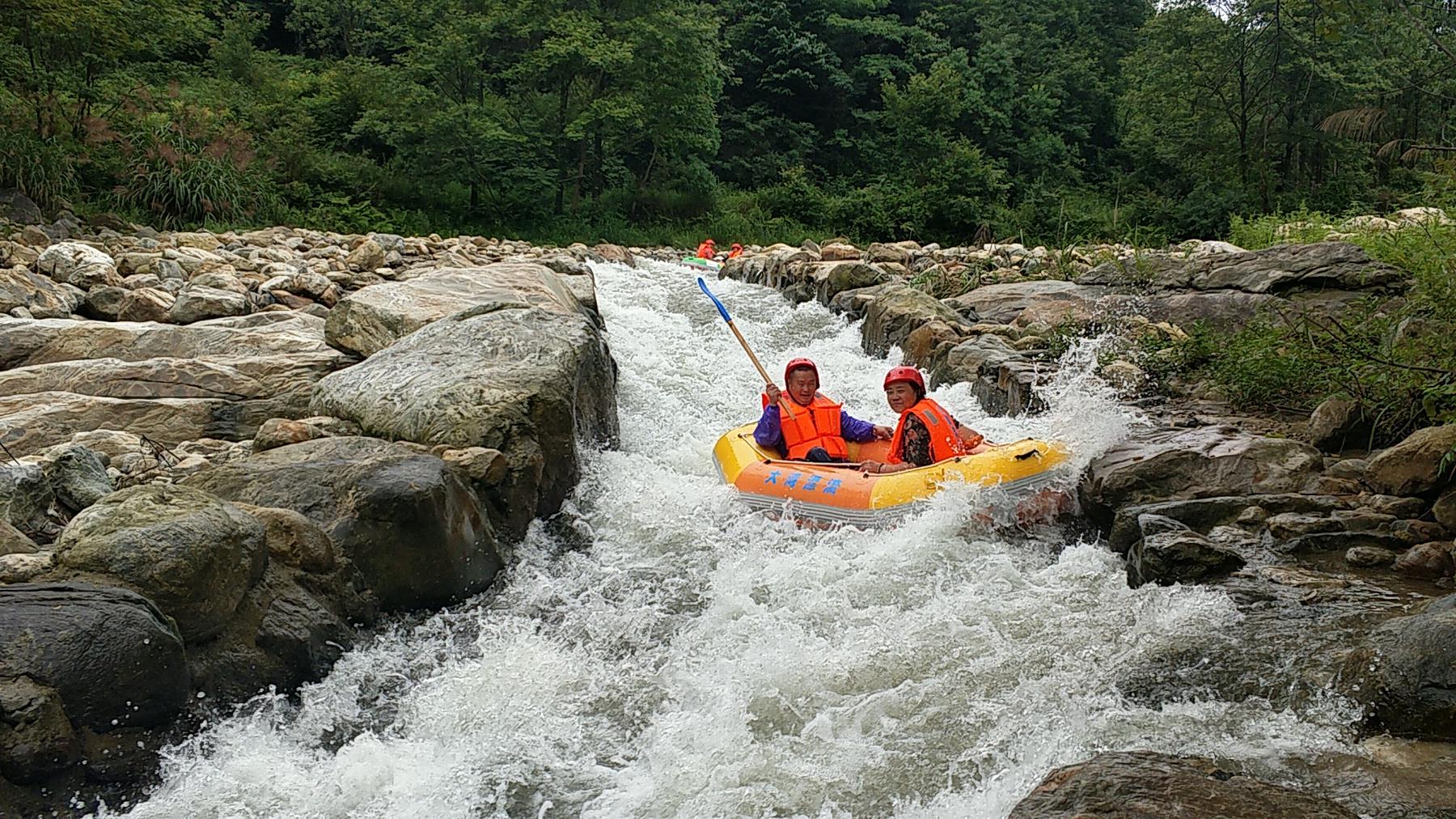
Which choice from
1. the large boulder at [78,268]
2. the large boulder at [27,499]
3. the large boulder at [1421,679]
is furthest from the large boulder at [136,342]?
the large boulder at [1421,679]

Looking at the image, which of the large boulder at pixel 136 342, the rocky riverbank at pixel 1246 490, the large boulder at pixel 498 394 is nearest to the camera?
the rocky riverbank at pixel 1246 490

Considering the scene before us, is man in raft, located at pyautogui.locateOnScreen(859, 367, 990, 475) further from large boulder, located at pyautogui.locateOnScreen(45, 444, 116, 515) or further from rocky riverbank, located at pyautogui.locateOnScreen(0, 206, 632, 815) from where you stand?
large boulder, located at pyautogui.locateOnScreen(45, 444, 116, 515)

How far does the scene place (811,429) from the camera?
18.9 feet

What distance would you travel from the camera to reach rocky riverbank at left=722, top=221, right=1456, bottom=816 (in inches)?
90.6

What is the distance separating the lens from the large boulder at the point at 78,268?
7.58 metres

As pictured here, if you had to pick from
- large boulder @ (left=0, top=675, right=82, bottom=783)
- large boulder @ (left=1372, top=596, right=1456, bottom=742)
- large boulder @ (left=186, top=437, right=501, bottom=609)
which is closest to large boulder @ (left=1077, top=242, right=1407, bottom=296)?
large boulder @ (left=1372, top=596, right=1456, bottom=742)

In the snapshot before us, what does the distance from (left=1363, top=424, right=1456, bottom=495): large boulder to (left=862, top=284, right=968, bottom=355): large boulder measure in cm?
431

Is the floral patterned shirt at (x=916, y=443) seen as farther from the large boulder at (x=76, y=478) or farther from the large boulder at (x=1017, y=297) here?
the large boulder at (x=76, y=478)

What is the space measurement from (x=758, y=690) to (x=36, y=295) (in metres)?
6.19

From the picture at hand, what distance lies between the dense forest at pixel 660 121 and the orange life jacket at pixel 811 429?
7.68 m

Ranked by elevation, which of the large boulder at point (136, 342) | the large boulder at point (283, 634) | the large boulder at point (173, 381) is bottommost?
the large boulder at point (283, 634)

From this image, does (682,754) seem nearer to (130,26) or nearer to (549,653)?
(549,653)

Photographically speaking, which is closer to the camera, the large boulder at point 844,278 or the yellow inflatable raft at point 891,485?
the yellow inflatable raft at point 891,485

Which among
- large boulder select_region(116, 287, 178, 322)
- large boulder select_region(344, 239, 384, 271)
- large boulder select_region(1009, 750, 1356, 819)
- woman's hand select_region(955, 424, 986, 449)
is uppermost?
large boulder select_region(344, 239, 384, 271)
